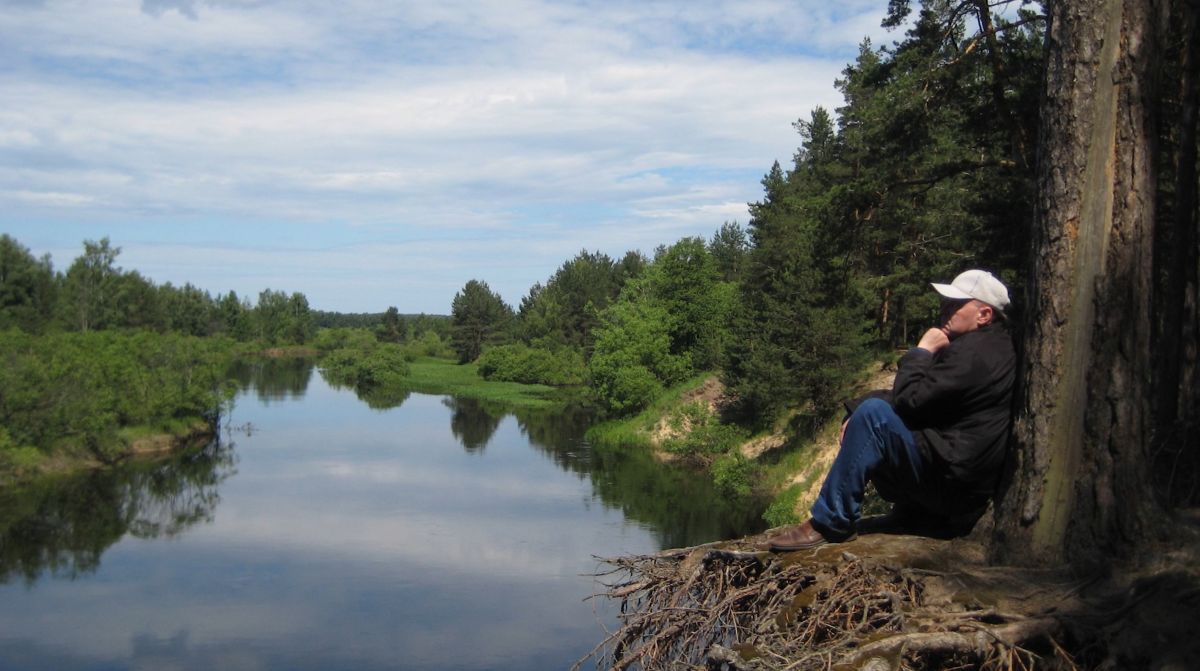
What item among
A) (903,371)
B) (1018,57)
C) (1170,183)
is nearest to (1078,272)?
(903,371)

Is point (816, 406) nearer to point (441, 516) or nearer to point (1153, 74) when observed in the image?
point (441, 516)

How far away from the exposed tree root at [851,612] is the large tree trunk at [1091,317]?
0.30 metres

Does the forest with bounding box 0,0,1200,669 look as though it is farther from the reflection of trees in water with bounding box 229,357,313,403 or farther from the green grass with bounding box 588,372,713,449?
the reflection of trees in water with bounding box 229,357,313,403

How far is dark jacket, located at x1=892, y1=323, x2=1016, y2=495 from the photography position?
453cm

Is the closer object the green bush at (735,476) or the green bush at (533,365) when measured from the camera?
the green bush at (735,476)

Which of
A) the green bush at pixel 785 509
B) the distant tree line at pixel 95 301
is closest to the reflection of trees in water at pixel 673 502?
the green bush at pixel 785 509

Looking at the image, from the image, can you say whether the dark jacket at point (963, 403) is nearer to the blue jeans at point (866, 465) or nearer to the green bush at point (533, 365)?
the blue jeans at point (866, 465)

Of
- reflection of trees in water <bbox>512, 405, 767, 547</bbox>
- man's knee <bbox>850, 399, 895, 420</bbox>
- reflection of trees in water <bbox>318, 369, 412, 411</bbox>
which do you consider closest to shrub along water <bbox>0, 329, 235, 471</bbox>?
reflection of trees in water <bbox>318, 369, 412, 411</bbox>

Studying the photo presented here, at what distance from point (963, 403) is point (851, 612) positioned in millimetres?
1185

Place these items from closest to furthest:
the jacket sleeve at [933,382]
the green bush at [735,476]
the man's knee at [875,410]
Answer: the jacket sleeve at [933,382] → the man's knee at [875,410] → the green bush at [735,476]

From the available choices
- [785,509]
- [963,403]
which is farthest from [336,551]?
[963,403]

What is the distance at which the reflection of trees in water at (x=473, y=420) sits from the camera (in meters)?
40.6

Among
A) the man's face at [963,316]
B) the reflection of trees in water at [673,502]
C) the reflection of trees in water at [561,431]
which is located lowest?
the reflection of trees in water at [673,502]

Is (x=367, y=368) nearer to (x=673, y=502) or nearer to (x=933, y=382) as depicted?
(x=673, y=502)
